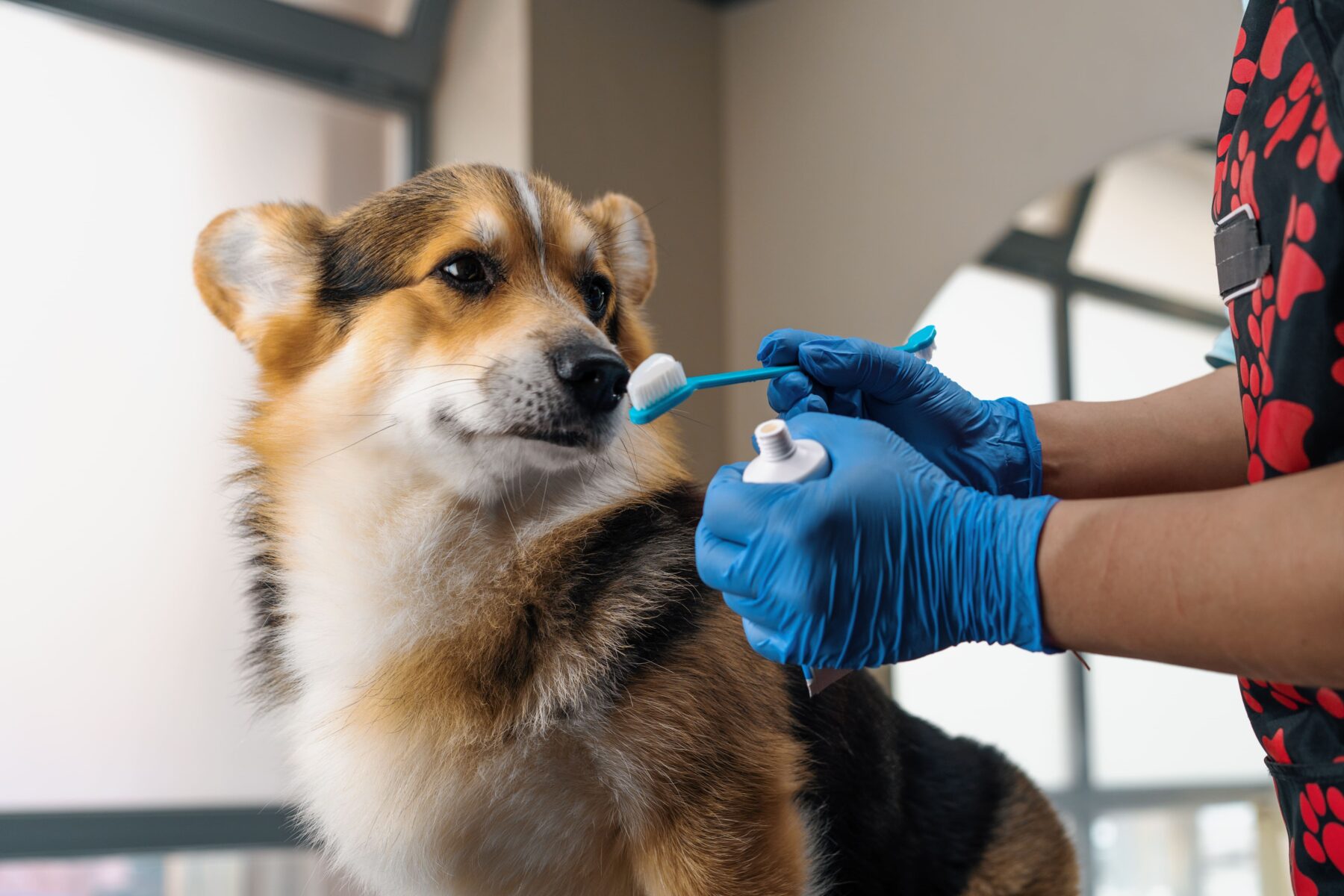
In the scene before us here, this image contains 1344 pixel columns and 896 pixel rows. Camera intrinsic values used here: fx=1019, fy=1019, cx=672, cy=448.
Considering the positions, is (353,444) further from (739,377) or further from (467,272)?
(739,377)

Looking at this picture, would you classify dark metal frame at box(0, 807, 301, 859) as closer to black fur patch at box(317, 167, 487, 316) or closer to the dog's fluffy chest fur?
the dog's fluffy chest fur

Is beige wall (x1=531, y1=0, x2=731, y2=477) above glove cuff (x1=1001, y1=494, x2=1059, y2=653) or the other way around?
above

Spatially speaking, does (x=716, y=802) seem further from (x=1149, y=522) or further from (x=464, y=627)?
(x=1149, y=522)

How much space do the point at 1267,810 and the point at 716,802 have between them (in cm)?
181

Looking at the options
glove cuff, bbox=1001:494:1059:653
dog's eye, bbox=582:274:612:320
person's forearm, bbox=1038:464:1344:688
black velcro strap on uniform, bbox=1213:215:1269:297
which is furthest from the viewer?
dog's eye, bbox=582:274:612:320

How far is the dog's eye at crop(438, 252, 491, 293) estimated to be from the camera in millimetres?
1189

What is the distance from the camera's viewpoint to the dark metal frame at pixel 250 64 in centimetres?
235

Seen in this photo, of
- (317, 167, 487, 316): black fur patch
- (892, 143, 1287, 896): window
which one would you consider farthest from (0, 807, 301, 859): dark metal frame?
(892, 143, 1287, 896): window

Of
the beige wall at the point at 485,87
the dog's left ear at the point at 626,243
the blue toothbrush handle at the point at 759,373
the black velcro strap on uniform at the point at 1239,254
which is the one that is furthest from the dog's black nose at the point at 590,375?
the beige wall at the point at 485,87

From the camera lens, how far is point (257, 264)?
4.15 ft

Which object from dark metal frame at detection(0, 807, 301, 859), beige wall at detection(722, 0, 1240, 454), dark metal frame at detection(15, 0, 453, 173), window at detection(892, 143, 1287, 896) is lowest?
dark metal frame at detection(0, 807, 301, 859)

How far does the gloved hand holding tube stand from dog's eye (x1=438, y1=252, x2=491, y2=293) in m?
0.49

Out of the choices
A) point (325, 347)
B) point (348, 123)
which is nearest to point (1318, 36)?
point (325, 347)

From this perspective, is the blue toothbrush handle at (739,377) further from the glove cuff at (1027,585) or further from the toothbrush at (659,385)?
the glove cuff at (1027,585)
